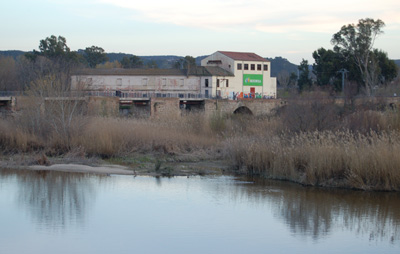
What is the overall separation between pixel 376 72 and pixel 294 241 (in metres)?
58.9

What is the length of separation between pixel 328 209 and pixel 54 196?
883 cm

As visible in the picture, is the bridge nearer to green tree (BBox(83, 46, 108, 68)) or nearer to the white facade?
the white facade

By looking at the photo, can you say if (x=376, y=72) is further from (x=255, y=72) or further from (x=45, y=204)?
(x=45, y=204)

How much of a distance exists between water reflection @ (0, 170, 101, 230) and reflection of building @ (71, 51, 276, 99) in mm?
34970

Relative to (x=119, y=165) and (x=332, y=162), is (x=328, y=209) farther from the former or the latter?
(x=119, y=165)

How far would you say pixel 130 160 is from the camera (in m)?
25.9

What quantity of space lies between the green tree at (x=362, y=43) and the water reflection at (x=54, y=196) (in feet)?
167

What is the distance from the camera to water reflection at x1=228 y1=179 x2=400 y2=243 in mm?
14414

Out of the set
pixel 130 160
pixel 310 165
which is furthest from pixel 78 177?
pixel 310 165

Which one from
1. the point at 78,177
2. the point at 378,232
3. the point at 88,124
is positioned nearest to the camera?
the point at 378,232

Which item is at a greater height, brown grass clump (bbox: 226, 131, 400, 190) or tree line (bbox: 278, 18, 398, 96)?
tree line (bbox: 278, 18, 398, 96)

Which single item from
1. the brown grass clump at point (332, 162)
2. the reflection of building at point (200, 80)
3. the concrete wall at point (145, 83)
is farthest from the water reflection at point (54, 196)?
the concrete wall at point (145, 83)

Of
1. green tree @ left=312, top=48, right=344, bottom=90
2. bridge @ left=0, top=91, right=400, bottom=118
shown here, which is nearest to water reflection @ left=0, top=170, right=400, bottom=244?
bridge @ left=0, top=91, right=400, bottom=118

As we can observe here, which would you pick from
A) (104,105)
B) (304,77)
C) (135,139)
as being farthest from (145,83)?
(135,139)
